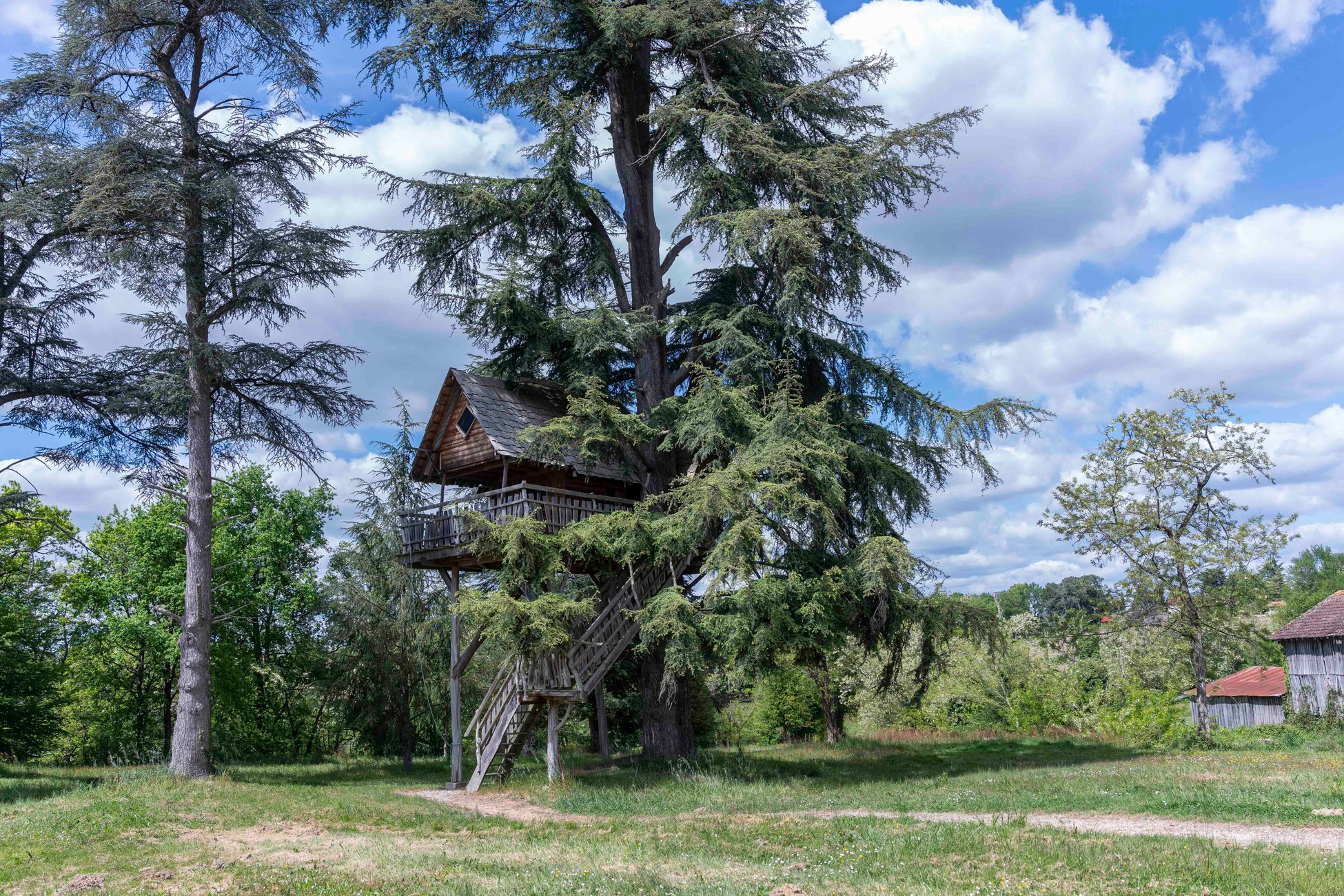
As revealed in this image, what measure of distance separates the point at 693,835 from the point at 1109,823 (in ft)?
16.0

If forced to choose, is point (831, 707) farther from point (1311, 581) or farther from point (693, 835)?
point (1311, 581)

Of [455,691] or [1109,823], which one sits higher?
[455,691]

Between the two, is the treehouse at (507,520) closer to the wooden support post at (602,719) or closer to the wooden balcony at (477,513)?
the wooden balcony at (477,513)

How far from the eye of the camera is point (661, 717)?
21.0 m

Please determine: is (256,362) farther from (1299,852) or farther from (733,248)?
(1299,852)

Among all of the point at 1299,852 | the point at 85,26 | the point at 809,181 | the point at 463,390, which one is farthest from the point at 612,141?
the point at 1299,852

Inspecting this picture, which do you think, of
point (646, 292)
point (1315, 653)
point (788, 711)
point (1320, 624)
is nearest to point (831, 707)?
point (788, 711)

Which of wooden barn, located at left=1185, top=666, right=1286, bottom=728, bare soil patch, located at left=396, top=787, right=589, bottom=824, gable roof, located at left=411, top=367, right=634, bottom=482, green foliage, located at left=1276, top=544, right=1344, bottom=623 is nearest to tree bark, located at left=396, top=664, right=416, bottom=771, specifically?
bare soil patch, located at left=396, top=787, right=589, bottom=824

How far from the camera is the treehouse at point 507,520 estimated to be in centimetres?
1809

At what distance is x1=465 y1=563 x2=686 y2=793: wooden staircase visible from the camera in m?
17.7

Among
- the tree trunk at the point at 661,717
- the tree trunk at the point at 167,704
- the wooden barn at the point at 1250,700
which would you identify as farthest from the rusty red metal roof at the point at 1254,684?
the tree trunk at the point at 167,704

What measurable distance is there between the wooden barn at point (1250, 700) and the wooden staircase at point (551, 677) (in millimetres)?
34398

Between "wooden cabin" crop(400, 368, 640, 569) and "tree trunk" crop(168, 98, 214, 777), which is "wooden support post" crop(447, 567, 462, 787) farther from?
"tree trunk" crop(168, 98, 214, 777)

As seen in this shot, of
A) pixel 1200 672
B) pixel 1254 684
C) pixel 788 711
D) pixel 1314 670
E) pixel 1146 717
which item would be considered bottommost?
pixel 1254 684
